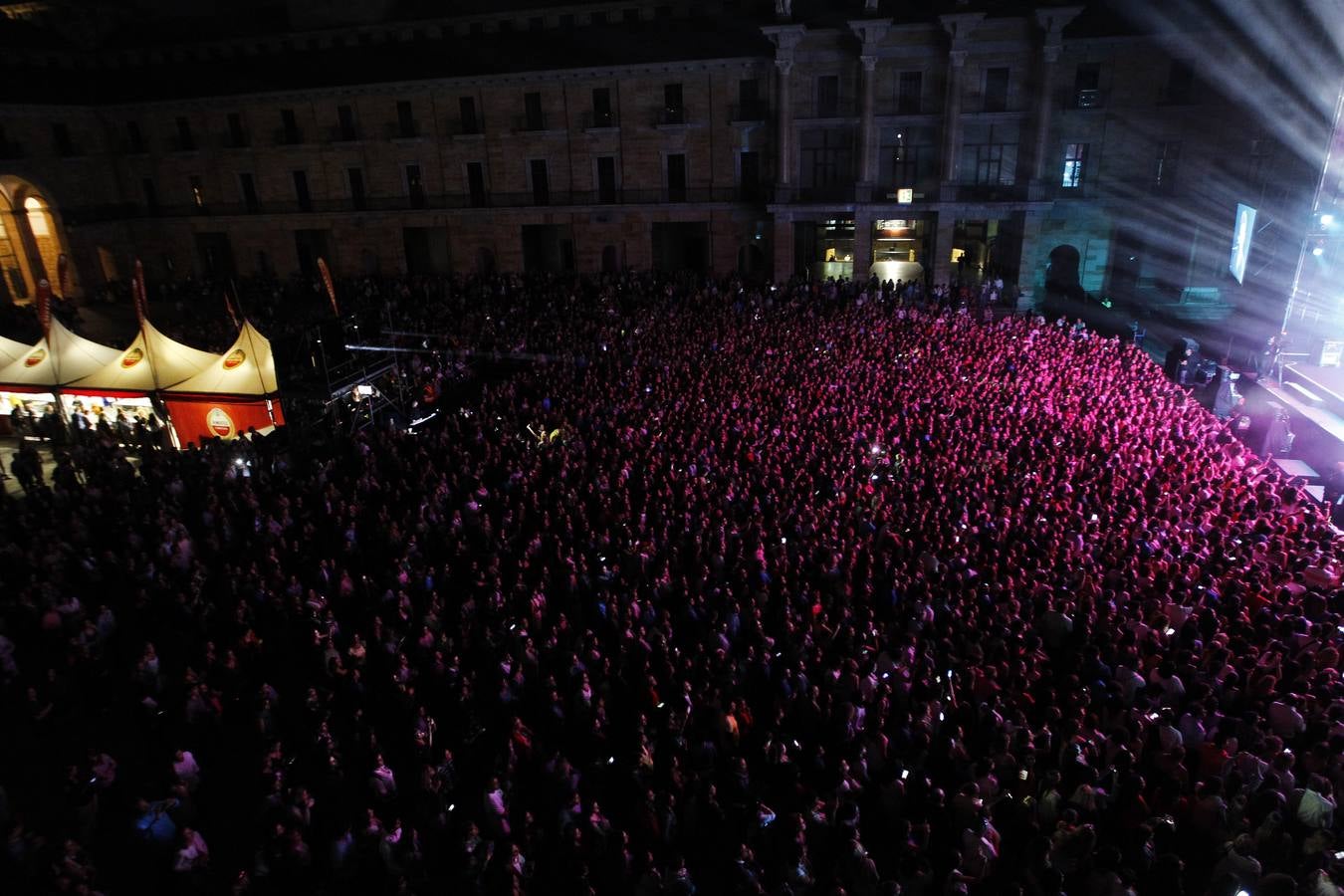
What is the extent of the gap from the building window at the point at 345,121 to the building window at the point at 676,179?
613 inches

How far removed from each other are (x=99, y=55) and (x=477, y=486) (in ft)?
150

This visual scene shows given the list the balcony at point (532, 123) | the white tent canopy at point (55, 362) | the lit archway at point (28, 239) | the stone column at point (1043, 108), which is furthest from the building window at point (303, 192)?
the stone column at point (1043, 108)

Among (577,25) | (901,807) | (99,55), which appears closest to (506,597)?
(901,807)

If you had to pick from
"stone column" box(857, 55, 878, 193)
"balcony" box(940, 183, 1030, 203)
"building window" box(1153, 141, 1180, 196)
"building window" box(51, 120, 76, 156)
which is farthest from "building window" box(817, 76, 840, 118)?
"building window" box(51, 120, 76, 156)

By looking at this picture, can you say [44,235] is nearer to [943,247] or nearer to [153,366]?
[153,366]

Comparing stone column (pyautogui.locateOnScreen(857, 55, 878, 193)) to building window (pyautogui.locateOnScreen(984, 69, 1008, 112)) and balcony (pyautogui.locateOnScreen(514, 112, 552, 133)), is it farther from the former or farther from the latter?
balcony (pyautogui.locateOnScreen(514, 112, 552, 133))

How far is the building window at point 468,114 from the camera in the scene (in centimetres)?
3600

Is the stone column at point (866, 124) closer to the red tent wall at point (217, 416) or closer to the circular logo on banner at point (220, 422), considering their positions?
the red tent wall at point (217, 416)

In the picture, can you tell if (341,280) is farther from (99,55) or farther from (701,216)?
(99,55)

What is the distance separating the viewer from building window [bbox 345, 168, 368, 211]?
3850cm

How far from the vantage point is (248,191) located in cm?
4028

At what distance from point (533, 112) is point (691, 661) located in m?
32.3

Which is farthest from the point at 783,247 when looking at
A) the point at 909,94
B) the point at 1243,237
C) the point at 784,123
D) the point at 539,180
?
the point at 1243,237

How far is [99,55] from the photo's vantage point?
42938 millimetres
